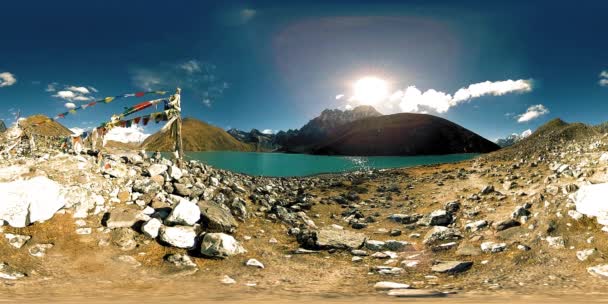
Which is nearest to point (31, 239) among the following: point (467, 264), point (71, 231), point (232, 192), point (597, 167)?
point (71, 231)

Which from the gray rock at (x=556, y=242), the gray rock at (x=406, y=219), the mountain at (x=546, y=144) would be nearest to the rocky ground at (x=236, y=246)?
the gray rock at (x=556, y=242)

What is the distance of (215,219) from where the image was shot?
1509 cm

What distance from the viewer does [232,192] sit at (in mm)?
21109

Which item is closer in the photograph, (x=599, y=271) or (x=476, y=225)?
(x=599, y=271)

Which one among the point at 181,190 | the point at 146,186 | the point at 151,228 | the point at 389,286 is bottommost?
the point at 389,286

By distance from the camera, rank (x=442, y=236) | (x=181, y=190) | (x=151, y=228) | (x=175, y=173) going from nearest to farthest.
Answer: (x=151, y=228) < (x=442, y=236) < (x=181, y=190) < (x=175, y=173)

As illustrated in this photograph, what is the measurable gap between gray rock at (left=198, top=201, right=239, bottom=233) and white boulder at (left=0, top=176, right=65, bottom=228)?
545 centimetres

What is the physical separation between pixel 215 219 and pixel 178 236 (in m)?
2.07

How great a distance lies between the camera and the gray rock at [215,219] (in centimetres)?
1493

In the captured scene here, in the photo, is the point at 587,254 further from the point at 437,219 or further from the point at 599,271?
the point at 437,219

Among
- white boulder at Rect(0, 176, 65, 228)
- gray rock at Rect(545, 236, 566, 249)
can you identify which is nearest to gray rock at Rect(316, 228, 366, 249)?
gray rock at Rect(545, 236, 566, 249)

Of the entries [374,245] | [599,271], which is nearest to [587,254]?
[599,271]

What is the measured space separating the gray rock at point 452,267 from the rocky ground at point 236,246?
0.15 ft

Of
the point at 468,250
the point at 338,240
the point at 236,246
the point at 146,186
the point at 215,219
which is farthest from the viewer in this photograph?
the point at 146,186
